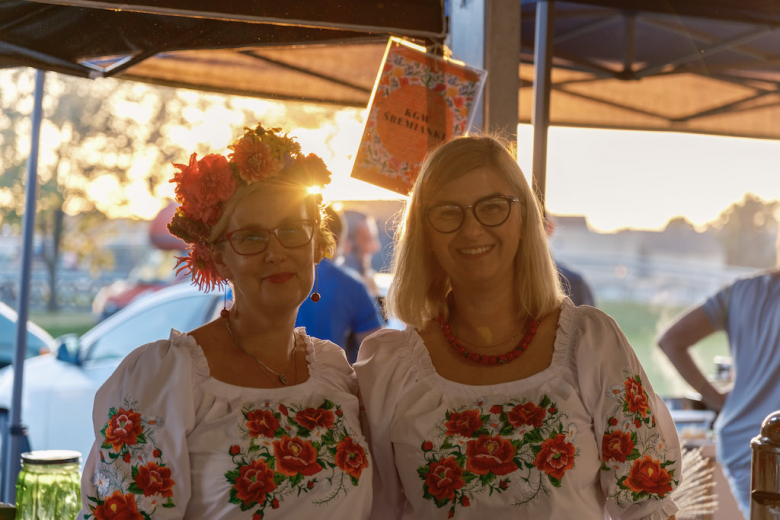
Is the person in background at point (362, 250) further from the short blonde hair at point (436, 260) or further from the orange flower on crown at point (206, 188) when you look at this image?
the orange flower on crown at point (206, 188)

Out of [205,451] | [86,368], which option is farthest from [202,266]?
[86,368]

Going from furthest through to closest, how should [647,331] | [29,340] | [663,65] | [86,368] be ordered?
[647,331]
[29,340]
[86,368]
[663,65]

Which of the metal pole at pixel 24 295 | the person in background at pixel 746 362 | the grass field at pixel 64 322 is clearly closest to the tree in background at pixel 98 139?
the grass field at pixel 64 322

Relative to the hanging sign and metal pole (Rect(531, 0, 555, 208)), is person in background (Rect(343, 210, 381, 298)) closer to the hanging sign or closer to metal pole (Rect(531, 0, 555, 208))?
metal pole (Rect(531, 0, 555, 208))

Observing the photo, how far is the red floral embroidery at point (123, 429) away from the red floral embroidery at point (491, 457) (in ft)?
2.19

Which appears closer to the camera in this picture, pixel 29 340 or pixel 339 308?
pixel 339 308

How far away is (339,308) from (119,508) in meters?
1.86

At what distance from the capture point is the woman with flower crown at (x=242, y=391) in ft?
4.83

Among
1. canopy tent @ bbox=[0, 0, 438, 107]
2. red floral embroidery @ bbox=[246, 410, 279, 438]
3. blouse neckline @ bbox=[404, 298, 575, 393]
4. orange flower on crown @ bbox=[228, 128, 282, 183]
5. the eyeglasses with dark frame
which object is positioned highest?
canopy tent @ bbox=[0, 0, 438, 107]

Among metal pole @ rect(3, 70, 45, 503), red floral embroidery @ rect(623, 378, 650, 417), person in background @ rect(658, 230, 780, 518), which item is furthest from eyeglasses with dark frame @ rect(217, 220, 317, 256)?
person in background @ rect(658, 230, 780, 518)

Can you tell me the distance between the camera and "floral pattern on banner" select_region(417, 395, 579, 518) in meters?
1.57

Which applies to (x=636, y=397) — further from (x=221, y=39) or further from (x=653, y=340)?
(x=653, y=340)

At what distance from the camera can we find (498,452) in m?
1.58

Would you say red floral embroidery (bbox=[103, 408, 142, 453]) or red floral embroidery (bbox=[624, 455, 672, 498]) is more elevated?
red floral embroidery (bbox=[103, 408, 142, 453])
